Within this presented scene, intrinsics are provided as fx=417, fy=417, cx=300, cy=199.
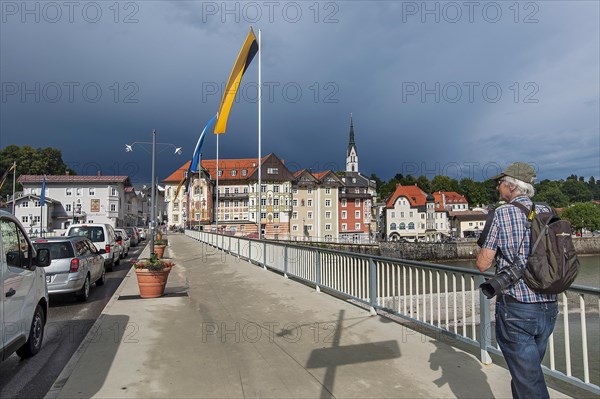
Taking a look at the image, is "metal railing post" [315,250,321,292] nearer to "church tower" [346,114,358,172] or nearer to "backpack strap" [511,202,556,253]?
"backpack strap" [511,202,556,253]

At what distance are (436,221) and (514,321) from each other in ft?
334

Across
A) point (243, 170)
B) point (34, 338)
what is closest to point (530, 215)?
point (34, 338)

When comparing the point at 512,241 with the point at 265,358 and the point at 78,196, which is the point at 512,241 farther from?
the point at 78,196

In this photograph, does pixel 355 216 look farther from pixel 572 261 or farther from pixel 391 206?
pixel 572 261

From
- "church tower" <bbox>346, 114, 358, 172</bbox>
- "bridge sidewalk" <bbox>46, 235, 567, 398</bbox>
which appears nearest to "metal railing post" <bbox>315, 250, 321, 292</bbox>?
"bridge sidewalk" <bbox>46, 235, 567, 398</bbox>

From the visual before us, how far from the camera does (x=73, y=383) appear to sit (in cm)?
417

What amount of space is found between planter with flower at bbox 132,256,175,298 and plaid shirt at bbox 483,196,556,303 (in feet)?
24.5

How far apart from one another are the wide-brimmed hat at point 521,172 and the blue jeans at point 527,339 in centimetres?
86

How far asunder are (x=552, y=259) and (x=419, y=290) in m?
5.82

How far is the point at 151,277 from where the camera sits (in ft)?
28.9

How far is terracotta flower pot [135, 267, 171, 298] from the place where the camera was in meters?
8.82

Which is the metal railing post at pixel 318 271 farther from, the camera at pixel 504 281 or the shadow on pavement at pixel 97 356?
the camera at pixel 504 281

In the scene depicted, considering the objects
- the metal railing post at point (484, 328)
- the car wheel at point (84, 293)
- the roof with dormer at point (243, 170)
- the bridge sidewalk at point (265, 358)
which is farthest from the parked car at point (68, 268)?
the roof with dormer at point (243, 170)

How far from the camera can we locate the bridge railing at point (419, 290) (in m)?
3.96
